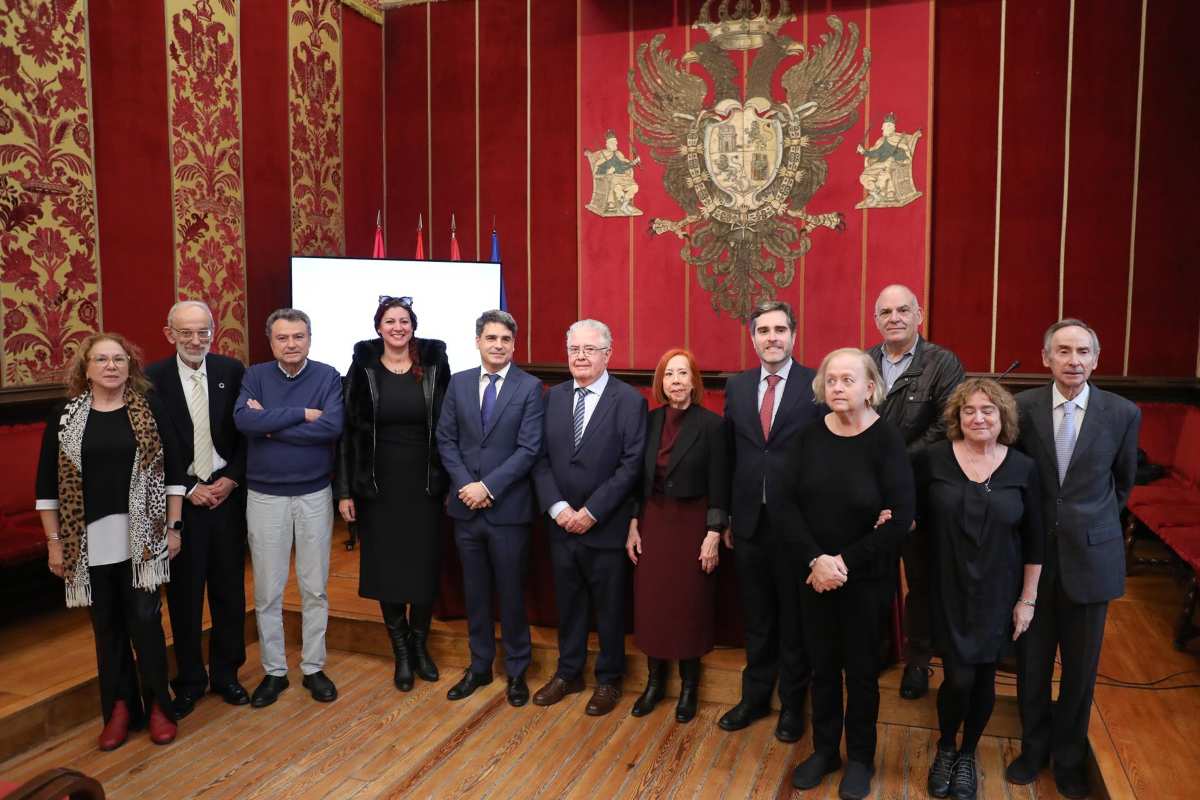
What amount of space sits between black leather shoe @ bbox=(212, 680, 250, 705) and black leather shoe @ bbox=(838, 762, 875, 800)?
228 cm

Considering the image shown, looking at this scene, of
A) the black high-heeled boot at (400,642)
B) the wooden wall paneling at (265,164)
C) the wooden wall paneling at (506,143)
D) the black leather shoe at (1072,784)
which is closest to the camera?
the black leather shoe at (1072,784)

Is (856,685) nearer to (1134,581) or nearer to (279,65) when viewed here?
(1134,581)

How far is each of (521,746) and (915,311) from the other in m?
2.08

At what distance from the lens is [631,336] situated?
6.00 meters

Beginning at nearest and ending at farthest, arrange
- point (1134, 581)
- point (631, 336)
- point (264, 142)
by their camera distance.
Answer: point (1134, 581), point (264, 142), point (631, 336)

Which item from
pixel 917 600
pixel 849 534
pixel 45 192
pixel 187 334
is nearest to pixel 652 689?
pixel 917 600

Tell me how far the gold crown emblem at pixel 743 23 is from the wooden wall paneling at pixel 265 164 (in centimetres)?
257

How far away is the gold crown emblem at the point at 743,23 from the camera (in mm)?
5516

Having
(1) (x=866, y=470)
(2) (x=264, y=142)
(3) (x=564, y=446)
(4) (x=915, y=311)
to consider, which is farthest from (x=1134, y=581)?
(2) (x=264, y=142)

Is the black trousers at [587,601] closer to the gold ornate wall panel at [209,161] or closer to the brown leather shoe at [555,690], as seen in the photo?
the brown leather shoe at [555,690]

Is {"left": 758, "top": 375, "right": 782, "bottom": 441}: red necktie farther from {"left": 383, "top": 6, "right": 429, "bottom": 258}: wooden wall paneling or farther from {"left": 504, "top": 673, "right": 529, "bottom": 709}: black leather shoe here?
{"left": 383, "top": 6, "right": 429, "bottom": 258}: wooden wall paneling

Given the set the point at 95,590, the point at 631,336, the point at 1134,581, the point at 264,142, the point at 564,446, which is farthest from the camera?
the point at 631,336

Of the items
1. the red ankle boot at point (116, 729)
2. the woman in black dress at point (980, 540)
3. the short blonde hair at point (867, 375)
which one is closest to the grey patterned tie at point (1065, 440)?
the woman in black dress at point (980, 540)

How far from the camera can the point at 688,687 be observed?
11.2ft
